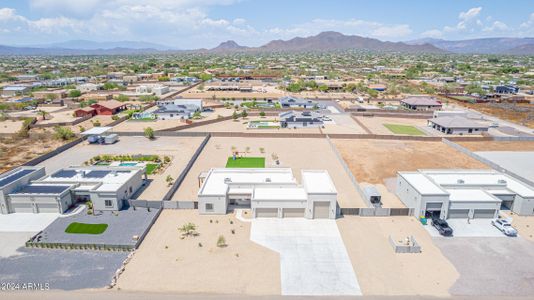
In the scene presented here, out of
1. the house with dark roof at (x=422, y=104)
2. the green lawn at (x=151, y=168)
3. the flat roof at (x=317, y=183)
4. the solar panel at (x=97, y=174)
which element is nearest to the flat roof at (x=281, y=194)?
the flat roof at (x=317, y=183)

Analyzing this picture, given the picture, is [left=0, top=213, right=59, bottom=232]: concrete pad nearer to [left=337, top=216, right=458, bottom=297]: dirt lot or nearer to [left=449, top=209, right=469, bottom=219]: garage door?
[left=337, top=216, right=458, bottom=297]: dirt lot

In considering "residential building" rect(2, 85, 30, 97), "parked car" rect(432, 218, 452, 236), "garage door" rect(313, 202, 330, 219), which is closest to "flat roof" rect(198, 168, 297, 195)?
"garage door" rect(313, 202, 330, 219)

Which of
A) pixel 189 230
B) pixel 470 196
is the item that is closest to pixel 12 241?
pixel 189 230

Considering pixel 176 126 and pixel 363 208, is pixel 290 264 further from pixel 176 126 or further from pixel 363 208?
pixel 176 126

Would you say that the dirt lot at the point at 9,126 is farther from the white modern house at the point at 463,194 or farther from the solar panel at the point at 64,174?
the white modern house at the point at 463,194

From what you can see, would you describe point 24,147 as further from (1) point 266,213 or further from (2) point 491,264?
(2) point 491,264

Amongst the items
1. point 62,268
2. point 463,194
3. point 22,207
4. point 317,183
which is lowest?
point 62,268

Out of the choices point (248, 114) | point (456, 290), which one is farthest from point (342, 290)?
point (248, 114)
